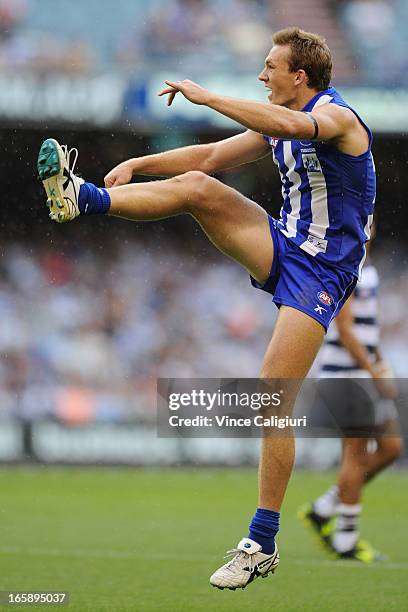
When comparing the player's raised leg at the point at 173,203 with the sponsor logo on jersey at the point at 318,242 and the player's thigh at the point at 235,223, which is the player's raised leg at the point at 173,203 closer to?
the player's thigh at the point at 235,223

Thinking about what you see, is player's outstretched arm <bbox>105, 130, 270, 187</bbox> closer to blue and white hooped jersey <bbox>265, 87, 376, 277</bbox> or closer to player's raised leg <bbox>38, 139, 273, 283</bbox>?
blue and white hooped jersey <bbox>265, 87, 376, 277</bbox>

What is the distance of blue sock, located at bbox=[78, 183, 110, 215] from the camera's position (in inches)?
193

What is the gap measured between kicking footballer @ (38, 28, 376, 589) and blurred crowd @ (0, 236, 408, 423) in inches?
325

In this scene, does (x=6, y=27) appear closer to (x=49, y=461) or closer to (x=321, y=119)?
(x=49, y=461)

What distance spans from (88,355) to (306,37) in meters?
9.76

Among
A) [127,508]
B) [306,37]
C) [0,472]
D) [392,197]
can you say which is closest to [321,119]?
[306,37]

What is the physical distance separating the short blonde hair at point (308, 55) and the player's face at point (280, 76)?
26mm

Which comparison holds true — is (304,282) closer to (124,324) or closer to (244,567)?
(244,567)

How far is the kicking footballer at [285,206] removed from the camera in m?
4.90

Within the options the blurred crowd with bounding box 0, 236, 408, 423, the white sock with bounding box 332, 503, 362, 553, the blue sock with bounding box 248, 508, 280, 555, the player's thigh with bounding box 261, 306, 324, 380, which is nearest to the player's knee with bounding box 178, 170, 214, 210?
the player's thigh with bounding box 261, 306, 324, 380

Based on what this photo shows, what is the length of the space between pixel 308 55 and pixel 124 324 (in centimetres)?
1016

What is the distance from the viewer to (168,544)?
743 centimetres

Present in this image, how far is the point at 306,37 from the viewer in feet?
17.1

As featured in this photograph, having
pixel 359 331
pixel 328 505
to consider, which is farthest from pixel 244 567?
pixel 359 331
